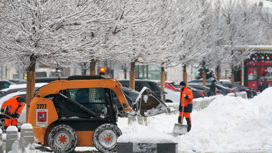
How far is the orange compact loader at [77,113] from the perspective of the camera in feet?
33.3

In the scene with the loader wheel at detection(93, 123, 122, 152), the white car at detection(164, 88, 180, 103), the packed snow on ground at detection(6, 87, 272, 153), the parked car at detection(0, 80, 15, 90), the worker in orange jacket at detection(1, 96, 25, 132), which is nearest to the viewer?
Answer: the loader wheel at detection(93, 123, 122, 152)

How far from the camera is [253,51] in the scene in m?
39.8

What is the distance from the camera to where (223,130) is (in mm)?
14312

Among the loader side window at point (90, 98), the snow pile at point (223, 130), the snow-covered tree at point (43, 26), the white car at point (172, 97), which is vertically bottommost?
the snow pile at point (223, 130)

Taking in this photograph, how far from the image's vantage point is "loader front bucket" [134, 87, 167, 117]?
1098 cm

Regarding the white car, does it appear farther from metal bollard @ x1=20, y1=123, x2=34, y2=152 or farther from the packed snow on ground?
metal bollard @ x1=20, y1=123, x2=34, y2=152

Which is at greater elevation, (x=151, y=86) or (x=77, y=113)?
(x=151, y=86)

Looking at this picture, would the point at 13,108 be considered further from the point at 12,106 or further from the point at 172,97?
the point at 172,97

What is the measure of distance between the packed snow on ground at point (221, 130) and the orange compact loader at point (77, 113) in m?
0.80

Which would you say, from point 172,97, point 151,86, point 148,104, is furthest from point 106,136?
point 172,97

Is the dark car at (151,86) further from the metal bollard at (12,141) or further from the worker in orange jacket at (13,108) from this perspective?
the metal bollard at (12,141)

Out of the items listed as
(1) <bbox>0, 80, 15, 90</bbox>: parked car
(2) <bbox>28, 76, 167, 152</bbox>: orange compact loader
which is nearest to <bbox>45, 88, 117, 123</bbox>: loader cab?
(2) <bbox>28, 76, 167, 152</bbox>: orange compact loader

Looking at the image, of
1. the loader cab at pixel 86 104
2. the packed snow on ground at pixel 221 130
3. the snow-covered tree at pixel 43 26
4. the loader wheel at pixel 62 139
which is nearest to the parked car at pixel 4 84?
the packed snow on ground at pixel 221 130

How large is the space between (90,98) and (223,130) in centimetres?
548
